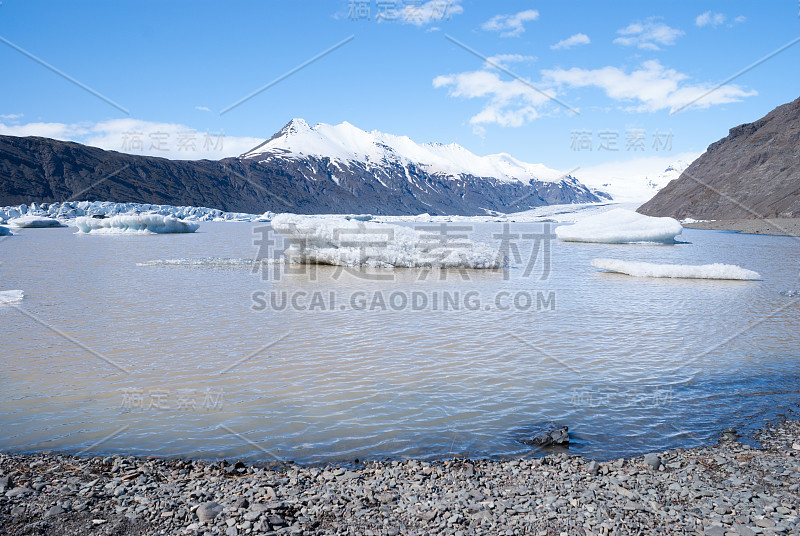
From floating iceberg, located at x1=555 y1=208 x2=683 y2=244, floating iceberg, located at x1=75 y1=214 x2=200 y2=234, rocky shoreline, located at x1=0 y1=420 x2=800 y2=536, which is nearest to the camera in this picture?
rocky shoreline, located at x1=0 y1=420 x2=800 y2=536

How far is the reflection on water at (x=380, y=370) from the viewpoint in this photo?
520 cm

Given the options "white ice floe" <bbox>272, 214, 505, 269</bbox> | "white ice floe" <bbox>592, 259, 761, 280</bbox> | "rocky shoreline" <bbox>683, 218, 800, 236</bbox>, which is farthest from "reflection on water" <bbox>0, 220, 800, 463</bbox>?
"rocky shoreline" <bbox>683, 218, 800, 236</bbox>

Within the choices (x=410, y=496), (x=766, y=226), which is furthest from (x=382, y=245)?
(x=766, y=226)

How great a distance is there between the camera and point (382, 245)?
726 inches

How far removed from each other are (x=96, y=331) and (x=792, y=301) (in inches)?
580

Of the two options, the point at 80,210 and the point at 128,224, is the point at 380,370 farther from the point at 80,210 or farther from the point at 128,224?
the point at 80,210

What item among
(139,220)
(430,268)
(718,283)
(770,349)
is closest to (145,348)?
(770,349)

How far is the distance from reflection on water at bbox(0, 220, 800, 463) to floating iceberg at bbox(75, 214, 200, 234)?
34393 mm

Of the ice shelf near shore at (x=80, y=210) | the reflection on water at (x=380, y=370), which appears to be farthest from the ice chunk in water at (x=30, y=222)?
the reflection on water at (x=380, y=370)

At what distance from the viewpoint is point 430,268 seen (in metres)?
19.1

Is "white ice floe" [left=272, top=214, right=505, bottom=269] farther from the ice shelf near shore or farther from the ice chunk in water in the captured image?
the ice chunk in water

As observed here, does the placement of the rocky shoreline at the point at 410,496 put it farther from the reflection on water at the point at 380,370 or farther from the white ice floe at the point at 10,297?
the white ice floe at the point at 10,297

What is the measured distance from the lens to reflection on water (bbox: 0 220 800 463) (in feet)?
17.1

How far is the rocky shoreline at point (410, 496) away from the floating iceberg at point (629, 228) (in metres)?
32.1
